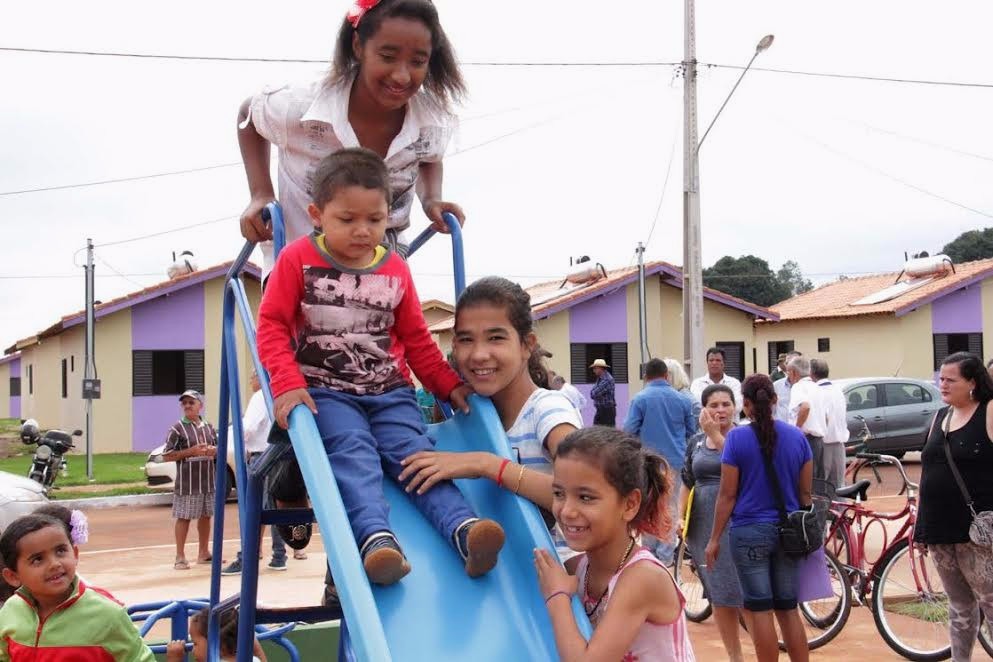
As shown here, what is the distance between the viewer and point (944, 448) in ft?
18.1

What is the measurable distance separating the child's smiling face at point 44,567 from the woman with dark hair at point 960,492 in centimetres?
403

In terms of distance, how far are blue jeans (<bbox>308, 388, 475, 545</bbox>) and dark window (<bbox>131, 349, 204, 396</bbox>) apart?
22867mm

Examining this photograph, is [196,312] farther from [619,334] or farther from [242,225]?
[242,225]

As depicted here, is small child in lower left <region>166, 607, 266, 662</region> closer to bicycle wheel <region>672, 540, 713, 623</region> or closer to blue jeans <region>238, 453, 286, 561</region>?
blue jeans <region>238, 453, 286, 561</region>

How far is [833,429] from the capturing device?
1011 cm

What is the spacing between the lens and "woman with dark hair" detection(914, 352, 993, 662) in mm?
5348

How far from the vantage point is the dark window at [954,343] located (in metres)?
28.2

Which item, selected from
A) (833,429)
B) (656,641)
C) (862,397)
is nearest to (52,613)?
(656,641)

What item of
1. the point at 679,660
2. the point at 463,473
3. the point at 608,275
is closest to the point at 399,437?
the point at 463,473

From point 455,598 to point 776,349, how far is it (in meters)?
30.5

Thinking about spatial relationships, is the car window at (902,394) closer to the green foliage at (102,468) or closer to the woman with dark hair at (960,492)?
the green foliage at (102,468)

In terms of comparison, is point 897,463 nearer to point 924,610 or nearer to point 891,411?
point 924,610

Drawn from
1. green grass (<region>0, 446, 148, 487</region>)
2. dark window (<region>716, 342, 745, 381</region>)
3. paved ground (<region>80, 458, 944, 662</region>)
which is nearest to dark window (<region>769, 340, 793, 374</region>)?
dark window (<region>716, 342, 745, 381</region>)

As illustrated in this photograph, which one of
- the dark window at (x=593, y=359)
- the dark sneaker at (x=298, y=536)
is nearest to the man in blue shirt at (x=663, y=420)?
the dark sneaker at (x=298, y=536)
